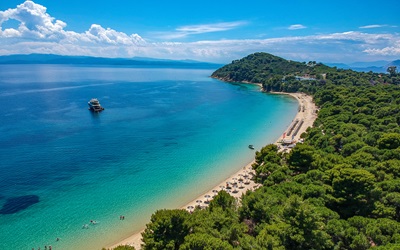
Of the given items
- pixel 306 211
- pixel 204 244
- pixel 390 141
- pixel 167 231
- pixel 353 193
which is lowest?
pixel 167 231

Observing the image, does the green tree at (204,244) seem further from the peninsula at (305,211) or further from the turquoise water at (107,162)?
the turquoise water at (107,162)

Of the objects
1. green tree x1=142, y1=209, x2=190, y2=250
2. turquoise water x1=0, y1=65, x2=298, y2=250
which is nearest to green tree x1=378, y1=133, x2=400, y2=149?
turquoise water x1=0, y1=65, x2=298, y2=250

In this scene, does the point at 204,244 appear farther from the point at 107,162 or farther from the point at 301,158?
the point at 107,162

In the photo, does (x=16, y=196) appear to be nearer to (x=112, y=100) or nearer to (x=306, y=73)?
(x=112, y=100)

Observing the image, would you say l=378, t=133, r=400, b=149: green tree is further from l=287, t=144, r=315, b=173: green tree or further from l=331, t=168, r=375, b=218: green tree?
l=331, t=168, r=375, b=218: green tree

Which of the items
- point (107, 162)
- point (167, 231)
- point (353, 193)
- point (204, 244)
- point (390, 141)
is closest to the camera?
point (204, 244)

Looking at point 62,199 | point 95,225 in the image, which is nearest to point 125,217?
point 95,225

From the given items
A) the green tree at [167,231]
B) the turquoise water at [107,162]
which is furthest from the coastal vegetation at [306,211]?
the turquoise water at [107,162]

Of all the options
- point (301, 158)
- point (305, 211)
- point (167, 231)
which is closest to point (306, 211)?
point (305, 211)
